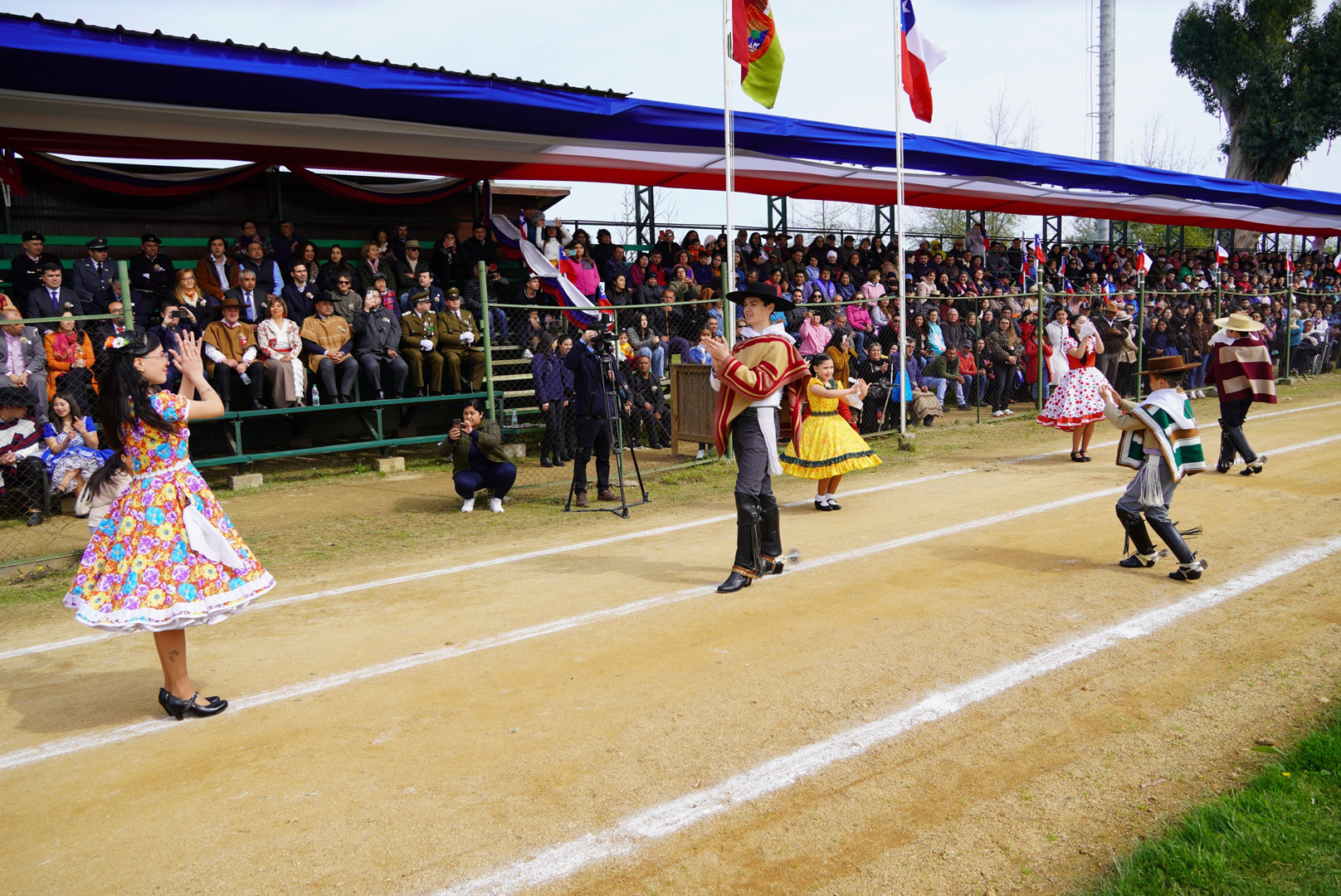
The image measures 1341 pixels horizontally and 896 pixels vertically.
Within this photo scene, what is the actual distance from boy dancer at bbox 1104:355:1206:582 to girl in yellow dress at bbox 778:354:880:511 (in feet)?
9.69

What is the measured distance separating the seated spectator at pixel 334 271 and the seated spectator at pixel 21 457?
155 inches

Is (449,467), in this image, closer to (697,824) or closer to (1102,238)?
(697,824)

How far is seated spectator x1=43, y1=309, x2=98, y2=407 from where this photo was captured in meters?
9.64

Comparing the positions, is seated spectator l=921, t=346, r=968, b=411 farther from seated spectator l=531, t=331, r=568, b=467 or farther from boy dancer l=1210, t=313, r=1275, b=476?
seated spectator l=531, t=331, r=568, b=467

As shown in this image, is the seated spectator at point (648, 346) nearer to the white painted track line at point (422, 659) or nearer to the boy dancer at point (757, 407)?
the white painted track line at point (422, 659)

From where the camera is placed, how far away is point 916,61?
1399cm

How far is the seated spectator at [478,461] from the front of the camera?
994 centimetres

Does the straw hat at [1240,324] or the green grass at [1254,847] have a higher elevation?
the straw hat at [1240,324]

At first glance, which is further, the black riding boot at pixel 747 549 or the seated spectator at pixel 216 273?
the seated spectator at pixel 216 273

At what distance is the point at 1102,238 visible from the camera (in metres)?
42.3

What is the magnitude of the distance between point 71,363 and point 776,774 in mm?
9036

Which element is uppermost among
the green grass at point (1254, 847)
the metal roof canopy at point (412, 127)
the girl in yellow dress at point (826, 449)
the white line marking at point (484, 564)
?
the metal roof canopy at point (412, 127)

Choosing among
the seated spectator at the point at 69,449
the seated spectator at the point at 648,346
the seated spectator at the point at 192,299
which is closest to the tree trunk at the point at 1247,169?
the seated spectator at the point at 648,346

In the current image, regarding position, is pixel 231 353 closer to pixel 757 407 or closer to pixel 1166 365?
pixel 757 407
